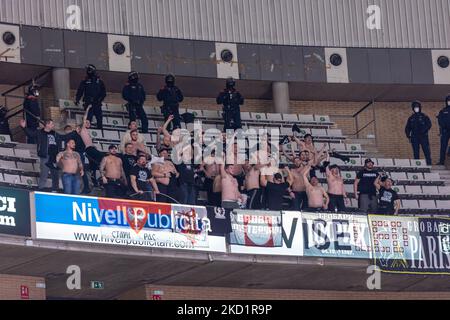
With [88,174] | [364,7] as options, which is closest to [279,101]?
[364,7]

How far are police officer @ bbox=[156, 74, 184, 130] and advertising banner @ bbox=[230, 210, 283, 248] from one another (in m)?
4.24

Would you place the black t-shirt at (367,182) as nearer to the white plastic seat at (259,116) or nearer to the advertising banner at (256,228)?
the advertising banner at (256,228)

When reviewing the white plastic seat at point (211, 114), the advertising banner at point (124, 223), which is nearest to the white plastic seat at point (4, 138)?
the advertising banner at point (124, 223)

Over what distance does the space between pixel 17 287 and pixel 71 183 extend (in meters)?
2.62

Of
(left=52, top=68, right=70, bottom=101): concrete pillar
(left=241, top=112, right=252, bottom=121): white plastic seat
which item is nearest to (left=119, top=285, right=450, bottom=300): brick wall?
(left=241, top=112, right=252, bottom=121): white plastic seat

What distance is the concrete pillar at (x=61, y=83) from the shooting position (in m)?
31.2

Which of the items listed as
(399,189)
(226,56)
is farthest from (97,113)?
(399,189)

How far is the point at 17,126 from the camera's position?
31.3 metres

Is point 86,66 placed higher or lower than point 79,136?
higher

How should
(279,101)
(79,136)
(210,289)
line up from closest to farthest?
(79,136), (210,289), (279,101)

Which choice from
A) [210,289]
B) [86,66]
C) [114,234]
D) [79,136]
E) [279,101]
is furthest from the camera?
[279,101]

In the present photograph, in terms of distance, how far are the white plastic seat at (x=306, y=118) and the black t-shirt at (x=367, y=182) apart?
4751 mm
